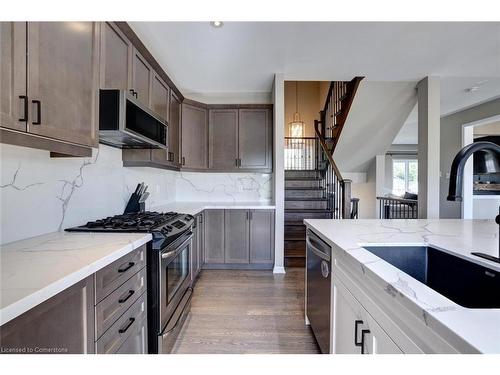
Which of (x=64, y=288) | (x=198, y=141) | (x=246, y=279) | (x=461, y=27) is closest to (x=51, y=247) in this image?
(x=64, y=288)

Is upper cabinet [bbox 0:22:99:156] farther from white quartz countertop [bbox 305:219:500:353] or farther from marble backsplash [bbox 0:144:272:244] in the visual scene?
white quartz countertop [bbox 305:219:500:353]

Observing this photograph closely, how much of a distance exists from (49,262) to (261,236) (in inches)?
111

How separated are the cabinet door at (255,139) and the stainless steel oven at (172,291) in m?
1.92

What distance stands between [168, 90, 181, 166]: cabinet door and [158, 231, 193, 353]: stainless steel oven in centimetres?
131

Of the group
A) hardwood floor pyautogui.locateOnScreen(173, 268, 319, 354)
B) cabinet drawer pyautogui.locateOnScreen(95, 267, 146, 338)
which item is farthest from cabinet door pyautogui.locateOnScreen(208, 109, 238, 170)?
cabinet drawer pyautogui.locateOnScreen(95, 267, 146, 338)

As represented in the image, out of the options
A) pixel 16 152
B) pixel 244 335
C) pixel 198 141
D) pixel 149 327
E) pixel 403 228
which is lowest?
pixel 244 335

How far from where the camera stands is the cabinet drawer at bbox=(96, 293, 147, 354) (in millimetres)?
1117

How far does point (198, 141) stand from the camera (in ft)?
12.9

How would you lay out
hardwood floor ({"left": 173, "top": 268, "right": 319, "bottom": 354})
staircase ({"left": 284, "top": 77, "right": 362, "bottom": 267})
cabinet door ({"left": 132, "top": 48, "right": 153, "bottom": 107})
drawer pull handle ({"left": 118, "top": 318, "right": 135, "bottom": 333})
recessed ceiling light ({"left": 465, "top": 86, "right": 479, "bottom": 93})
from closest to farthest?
drawer pull handle ({"left": 118, "top": 318, "right": 135, "bottom": 333}), hardwood floor ({"left": 173, "top": 268, "right": 319, "bottom": 354}), cabinet door ({"left": 132, "top": 48, "right": 153, "bottom": 107}), staircase ({"left": 284, "top": 77, "right": 362, "bottom": 267}), recessed ceiling light ({"left": 465, "top": 86, "right": 479, "bottom": 93})

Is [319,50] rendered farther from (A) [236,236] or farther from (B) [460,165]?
(A) [236,236]

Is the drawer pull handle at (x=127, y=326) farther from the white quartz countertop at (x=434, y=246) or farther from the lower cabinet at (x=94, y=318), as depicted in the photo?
the white quartz countertop at (x=434, y=246)

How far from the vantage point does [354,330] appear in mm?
1169
